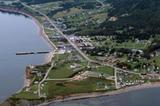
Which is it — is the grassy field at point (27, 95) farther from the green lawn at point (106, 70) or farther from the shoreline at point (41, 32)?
the green lawn at point (106, 70)

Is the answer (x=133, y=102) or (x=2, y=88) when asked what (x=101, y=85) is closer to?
(x=133, y=102)

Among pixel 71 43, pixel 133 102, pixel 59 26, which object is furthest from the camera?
pixel 59 26

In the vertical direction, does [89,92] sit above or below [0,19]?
below

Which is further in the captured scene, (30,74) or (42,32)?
(42,32)

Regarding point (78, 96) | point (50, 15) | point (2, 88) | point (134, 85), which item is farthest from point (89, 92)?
point (50, 15)

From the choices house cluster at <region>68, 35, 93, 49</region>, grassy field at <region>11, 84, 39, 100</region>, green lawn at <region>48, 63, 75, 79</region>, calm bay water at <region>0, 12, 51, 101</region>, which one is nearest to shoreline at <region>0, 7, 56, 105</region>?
calm bay water at <region>0, 12, 51, 101</region>

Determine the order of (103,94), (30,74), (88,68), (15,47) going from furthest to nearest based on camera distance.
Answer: (15,47) → (88,68) → (30,74) → (103,94)

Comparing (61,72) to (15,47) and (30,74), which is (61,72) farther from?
(15,47)

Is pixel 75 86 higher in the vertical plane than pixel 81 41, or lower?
lower

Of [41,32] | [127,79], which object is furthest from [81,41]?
[127,79]
